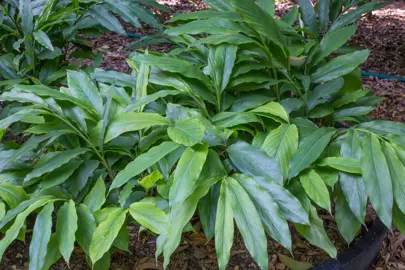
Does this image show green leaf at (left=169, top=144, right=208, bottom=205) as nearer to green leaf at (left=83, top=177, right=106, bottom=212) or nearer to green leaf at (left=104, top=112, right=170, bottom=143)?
green leaf at (left=104, top=112, right=170, bottom=143)

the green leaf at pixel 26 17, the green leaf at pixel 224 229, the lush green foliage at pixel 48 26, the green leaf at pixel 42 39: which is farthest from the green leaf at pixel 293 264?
the green leaf at pixel 26 17

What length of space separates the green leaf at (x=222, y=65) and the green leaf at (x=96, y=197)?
430 mm

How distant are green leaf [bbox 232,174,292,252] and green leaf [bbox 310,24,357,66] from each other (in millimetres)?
572

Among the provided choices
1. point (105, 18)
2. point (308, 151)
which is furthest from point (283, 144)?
point (105, 18)

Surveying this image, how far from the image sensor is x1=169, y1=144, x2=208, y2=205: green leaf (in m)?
0.89

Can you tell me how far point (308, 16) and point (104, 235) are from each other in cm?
104

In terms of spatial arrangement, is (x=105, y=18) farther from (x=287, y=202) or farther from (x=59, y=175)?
(x=287, y=202)

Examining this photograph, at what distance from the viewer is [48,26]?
157 centimetres

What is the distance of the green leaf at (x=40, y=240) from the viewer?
905 mm

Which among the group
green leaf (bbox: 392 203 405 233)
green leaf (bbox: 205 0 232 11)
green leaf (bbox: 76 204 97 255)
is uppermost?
green leaf (bbox: 205 0 232 11)

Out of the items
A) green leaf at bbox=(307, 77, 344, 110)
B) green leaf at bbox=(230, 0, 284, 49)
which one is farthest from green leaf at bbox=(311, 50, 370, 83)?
green leaf at bbox=(230, 0, 284, 49)

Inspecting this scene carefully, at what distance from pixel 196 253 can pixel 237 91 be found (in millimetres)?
542

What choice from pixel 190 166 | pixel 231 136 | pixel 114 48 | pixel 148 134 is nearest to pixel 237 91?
pixel 231 136

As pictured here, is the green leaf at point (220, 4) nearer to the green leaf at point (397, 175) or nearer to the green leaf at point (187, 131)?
the green leaf at point (187, 131)
